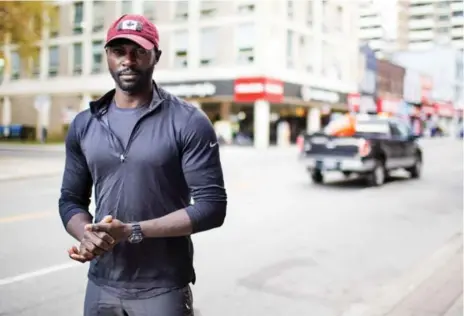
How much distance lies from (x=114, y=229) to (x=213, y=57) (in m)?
34.2

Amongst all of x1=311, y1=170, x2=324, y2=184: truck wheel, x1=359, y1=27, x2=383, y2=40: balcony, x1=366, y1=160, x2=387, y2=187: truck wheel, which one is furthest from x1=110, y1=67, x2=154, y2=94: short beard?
x1=359, y1=27, x2=383, y2=40: balcony

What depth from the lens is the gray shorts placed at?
2.03 metres

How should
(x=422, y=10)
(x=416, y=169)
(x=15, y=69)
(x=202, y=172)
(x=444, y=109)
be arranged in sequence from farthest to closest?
(x=422, y=10)
(x=444, y=109)
(x=15, y=69)
(x=416, y=169)
(x=202, y=172)

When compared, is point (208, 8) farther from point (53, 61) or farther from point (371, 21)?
point (371, 21)

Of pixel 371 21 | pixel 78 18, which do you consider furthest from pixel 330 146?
pixel 371 21

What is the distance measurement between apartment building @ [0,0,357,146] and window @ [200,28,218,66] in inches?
2.5

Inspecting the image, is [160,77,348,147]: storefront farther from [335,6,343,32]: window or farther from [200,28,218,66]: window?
[335,6,343,32]: window

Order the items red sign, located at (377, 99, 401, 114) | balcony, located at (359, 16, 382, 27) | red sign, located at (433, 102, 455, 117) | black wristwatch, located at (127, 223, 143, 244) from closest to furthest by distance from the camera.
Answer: black wristwatch, located at (127, 223, 143, 244) < red sign, located at (377, 99, 401, 114) < red sign, located at (433, 102, 455, 117) < balcony, located at (359, 16, 382, 27)

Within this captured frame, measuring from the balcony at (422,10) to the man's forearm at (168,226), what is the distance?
5887 inches

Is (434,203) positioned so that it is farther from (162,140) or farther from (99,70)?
(99,70)

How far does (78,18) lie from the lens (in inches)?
1545

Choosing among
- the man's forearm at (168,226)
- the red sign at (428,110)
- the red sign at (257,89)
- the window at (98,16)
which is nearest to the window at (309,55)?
the red sign at (257,89)

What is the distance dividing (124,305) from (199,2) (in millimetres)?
35239

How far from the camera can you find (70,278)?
553cm
